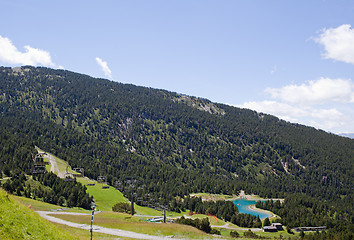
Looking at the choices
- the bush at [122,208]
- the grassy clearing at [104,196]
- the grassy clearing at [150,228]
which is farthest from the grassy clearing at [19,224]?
the grassy clearing at [104,196]

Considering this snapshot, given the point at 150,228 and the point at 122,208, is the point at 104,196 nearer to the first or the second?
the point at 122,208

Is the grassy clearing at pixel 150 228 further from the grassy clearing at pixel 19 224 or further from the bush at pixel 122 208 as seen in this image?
the bush at pixel 122 208

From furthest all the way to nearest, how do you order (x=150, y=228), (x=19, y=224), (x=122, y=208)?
1. (x=122, y=208)
2. (x=150, y=228)
3. (x=19, y=224)

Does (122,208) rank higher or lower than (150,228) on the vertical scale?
lower

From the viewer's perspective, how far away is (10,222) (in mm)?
24016

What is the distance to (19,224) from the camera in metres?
24.9

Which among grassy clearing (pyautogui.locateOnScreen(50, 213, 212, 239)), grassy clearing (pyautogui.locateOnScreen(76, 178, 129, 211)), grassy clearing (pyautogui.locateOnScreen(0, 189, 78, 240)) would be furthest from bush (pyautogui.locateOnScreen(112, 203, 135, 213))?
grassy clearing (pyautogui.locateOnScreen(0, 189, 78, 240))

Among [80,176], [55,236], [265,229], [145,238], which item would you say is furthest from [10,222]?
[80,176]

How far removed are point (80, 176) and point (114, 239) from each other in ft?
383

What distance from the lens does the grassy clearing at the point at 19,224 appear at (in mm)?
23125

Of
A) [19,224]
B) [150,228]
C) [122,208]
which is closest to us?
[19,224]

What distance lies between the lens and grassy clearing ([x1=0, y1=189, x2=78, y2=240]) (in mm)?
23125

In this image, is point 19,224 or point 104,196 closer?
point 19,224

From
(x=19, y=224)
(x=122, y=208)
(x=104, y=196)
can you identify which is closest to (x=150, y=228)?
(x=19, y=224)
